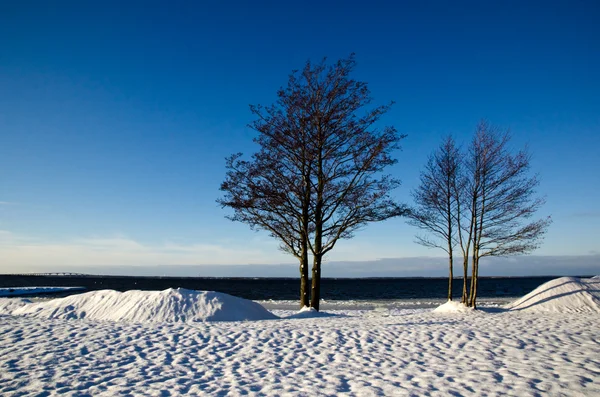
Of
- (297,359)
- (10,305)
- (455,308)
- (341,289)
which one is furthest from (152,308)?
(341,289)

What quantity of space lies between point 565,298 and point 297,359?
1557 centimetres

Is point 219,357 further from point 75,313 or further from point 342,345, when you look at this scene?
point 75,313

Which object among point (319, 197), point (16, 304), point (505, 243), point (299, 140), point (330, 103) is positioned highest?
point (330, 103)

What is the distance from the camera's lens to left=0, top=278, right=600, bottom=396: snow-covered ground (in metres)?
5.59

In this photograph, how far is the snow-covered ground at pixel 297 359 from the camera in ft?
18.3

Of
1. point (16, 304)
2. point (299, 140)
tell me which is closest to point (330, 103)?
point (299, 140)

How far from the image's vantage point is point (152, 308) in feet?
40.2

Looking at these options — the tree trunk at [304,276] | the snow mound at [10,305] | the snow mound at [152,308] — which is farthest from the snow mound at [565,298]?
the snow mound at [10,305]

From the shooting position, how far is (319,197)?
15.5 metres

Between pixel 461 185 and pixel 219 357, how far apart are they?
15.1 m

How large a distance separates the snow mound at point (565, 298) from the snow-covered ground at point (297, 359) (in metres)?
7.30

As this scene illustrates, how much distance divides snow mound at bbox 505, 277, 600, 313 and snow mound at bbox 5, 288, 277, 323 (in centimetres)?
1229

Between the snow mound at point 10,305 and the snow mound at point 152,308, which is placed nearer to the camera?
the snow mound at point 152,308

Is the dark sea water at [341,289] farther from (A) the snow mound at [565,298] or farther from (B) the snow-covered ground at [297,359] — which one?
(B) the snow-covered ground at [297,359]
